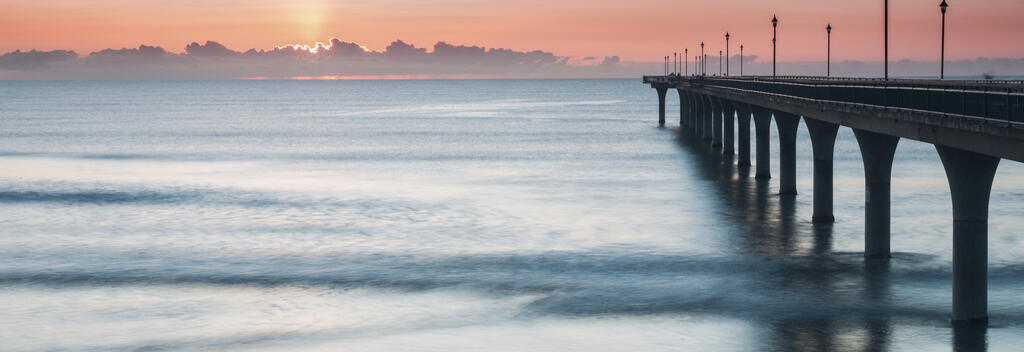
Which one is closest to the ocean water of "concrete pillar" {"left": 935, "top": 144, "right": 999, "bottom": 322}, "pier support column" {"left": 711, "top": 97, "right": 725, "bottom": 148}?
"concrete pillar" {"left": 935, "top": 144, "right": 999, "bottom": 322}

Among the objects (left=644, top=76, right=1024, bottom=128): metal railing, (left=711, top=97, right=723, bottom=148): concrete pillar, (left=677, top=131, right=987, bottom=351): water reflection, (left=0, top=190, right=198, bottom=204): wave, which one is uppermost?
(left=644, top=76, right=1024, bottom=128): metal railing

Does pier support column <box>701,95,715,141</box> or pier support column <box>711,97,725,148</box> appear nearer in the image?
pier support column <box>711,97,725,148</box>

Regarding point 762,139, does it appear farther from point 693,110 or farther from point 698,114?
point 693,110

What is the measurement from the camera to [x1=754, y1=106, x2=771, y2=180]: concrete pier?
2554 inches

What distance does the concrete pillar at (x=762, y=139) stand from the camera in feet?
213

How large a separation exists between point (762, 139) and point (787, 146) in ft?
32.0

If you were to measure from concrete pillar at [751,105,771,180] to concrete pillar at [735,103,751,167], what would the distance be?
4.90 m

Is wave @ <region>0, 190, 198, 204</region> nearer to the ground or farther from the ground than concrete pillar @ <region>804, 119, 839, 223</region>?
nearer to the ground

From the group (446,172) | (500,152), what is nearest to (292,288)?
(446,172)

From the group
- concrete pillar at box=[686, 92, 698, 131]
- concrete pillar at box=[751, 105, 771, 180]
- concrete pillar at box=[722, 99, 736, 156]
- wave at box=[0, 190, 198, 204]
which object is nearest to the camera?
wave at box=[0, 190, 198, 204]

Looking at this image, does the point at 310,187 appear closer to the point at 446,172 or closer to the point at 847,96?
the point at 446,172

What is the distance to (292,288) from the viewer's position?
36000 mm

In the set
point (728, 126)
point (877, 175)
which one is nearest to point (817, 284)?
point (877, 175)

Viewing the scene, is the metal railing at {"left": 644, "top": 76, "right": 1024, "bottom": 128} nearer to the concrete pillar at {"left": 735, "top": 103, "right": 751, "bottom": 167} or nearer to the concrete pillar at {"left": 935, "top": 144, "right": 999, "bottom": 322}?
the concrete pillar at {"left": 935, "top": 144, "right": 999, "bottom": 322}
